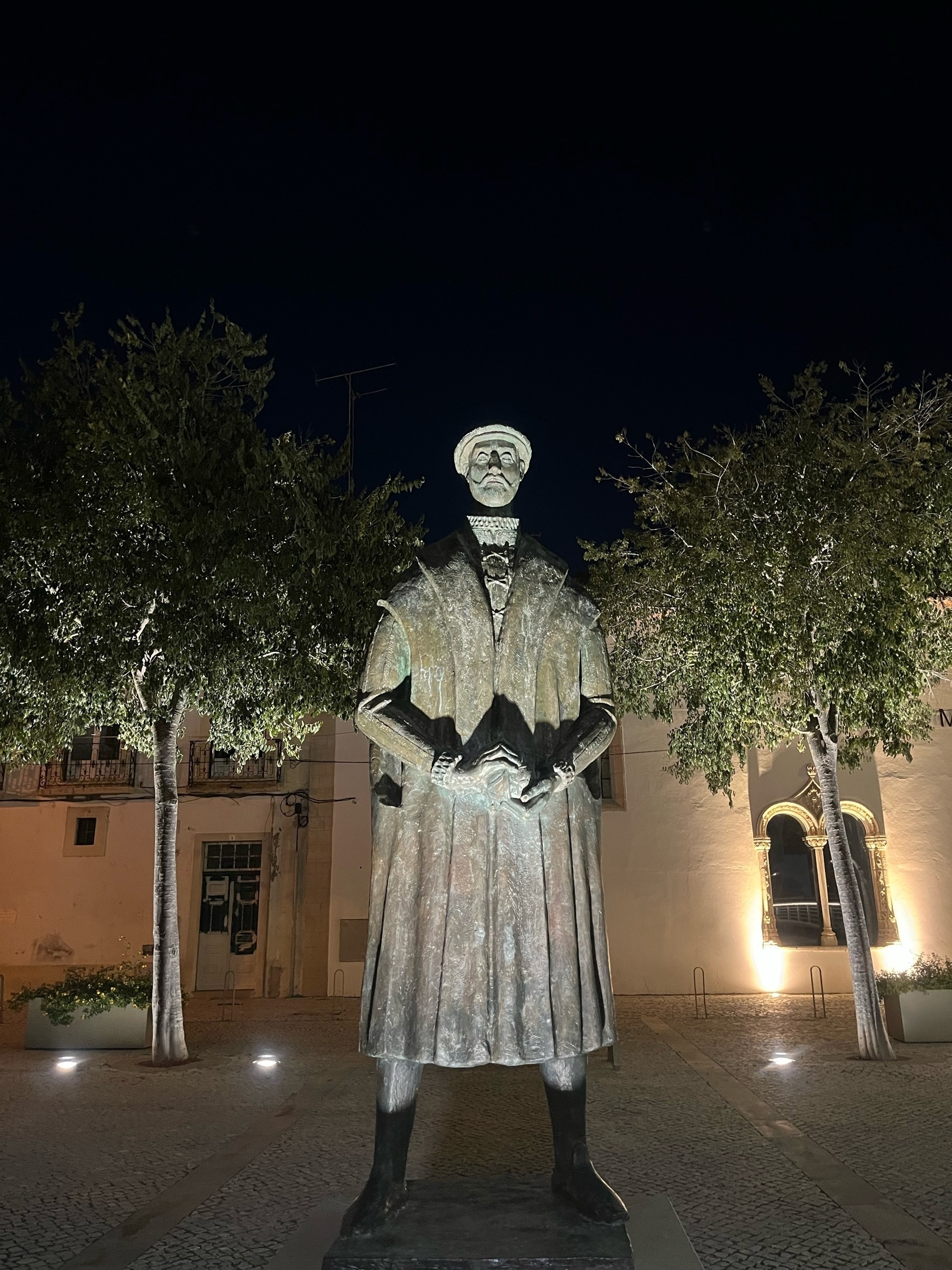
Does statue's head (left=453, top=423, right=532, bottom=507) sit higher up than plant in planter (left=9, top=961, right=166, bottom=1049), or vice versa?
statue's head (left=453, top=423, right=532, bottom=507)

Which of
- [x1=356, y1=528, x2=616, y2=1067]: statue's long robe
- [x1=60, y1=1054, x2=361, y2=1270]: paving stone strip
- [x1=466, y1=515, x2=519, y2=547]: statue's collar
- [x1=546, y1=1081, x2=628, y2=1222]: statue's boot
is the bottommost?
[x1=60, y1=1054, x2=361, y2=1270]: paving stone strip

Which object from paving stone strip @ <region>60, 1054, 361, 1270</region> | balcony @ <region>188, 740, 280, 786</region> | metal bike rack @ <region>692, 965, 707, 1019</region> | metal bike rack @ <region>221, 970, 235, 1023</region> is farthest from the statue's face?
balcony @ <region>188, 740, 280, 786</region>

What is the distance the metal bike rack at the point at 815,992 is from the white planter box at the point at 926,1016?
7.67 ft

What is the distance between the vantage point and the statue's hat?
323 cm

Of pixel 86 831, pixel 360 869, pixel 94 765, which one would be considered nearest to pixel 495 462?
pixel 360 869

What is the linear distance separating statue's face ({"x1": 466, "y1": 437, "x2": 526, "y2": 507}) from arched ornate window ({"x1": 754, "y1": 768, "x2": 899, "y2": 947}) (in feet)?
46.8

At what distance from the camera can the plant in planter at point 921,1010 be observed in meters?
10.4

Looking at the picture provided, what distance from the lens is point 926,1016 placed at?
10.4 m

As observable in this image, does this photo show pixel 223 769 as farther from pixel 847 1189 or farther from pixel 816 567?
pixel 847 1189

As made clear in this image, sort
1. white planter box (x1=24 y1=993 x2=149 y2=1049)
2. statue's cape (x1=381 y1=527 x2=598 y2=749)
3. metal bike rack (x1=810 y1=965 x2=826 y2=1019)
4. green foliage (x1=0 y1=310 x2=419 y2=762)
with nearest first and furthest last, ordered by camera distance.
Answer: statue's cape (x1=381 y1=527 x2=598 y2=749)
green foliage (x1=0 y1=310 x2=419 y2=762)
white planter box (x1=24 y1=993 x2=149 y2=1049)
metal bike rack (x1=810 y1=965 x2=826 y2=1019)

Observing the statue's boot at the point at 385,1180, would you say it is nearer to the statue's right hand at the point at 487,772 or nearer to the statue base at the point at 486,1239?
the statue base at the point at 486,1239

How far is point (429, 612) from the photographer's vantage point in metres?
3.06

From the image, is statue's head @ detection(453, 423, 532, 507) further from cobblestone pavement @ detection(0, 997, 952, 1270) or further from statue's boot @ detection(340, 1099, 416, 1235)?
cobblestone pavement @ detection(0, 997, 952, 1270)

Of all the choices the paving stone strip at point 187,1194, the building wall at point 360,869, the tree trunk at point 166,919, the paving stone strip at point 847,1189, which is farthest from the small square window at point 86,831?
the paving stone strip at point 847,1189
